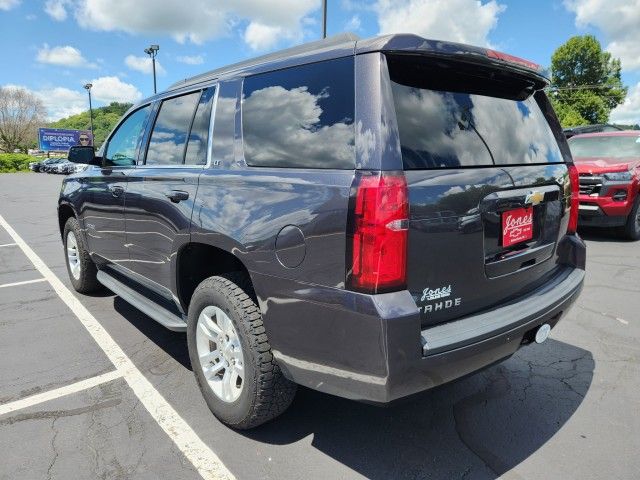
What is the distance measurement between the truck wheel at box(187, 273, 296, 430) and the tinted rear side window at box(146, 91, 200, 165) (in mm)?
1063

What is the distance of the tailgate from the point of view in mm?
2041

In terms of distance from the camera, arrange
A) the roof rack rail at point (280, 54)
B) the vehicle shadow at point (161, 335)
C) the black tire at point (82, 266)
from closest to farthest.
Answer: the roof rack rail at point (280, 54) → the vehicle shadow at point (161, 335) → the black tire at point (82, 266)

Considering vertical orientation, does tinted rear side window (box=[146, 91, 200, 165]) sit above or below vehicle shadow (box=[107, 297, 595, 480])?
above

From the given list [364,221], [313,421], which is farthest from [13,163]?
[364,221]

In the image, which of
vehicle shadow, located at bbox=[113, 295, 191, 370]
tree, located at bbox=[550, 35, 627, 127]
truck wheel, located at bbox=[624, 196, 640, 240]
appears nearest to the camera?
vehicle shadow, located at bbox=[113, 295, 191, 370]

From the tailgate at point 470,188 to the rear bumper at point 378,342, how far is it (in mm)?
113

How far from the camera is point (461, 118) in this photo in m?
2.31

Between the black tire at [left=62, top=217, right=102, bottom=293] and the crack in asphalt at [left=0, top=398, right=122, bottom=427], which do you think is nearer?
the crack in asphalt at [left=0, top=398, right=122, bottom=427]

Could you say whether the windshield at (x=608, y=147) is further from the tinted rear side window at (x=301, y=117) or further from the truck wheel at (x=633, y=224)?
the tinted rear side window at (x=301, y=117)

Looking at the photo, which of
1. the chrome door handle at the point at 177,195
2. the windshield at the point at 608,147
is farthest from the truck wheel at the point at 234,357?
the windshield at the point at 608,147

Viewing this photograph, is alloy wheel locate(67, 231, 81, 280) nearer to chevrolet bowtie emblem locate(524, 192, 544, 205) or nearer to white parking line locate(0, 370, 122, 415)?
white parking line locate(0, 370, 122, 415)

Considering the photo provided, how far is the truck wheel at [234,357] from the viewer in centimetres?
238

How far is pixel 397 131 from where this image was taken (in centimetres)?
202

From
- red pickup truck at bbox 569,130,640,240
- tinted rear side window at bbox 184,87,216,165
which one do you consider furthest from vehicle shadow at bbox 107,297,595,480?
red pickup truck at bbox 569,130,640,240
